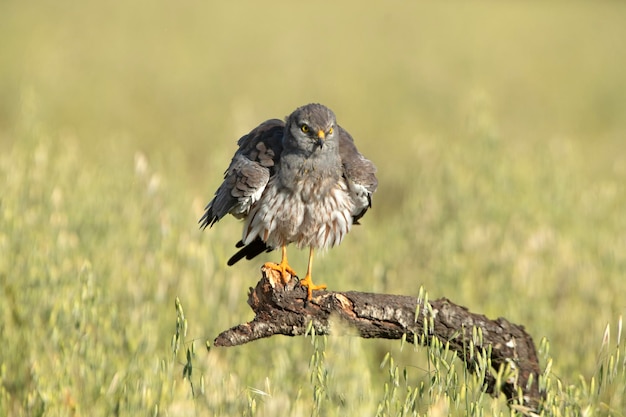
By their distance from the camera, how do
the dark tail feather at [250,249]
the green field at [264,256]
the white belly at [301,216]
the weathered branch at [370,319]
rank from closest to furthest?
the green field at [264,256] < the weathered branch at [370,319] < the white belly at [301,216] < the dark tail feather at [250,249]

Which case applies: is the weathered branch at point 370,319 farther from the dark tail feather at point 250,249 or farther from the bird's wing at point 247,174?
the dark tail feather at point 250,249

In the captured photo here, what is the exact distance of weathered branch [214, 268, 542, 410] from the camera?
5.56 metres

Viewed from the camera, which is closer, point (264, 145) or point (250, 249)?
point (264, 145)

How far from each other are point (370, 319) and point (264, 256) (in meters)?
4.48

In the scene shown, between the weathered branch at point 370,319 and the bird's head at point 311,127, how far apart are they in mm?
1180

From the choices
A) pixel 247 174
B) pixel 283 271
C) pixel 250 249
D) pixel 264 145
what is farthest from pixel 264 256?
pixel 283 271

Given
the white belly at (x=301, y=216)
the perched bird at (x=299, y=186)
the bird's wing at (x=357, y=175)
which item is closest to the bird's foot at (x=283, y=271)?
the perched bird at (x=299, y=186)

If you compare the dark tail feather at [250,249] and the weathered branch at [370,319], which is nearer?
the weathered branch at [370,319]

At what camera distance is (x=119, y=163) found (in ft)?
42.9

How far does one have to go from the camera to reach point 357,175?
6891mm

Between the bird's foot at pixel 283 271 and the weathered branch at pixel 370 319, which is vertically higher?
the bird's foot at pixel 283 271

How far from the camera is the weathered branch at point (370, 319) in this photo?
5.56m

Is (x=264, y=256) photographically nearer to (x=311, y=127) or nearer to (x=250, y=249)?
(x=250, y=249)

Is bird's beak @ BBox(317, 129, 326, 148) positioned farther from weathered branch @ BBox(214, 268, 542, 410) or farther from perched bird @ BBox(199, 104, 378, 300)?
weathered branch @ BBox(214, 268, 542, 410)
